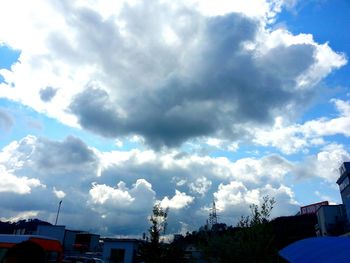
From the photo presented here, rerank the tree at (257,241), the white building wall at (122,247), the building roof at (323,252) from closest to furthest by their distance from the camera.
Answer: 1. the building roof at (323,252)
2. the tree at (257,241)
3. the white building wall at (122,247)

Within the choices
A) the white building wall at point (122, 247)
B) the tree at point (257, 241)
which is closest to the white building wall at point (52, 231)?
the white building wall at point (122, 247)

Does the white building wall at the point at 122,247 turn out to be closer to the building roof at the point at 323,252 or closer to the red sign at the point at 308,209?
the building roof at the point at 323,252

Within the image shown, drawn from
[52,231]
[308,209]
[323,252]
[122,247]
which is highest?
[308,209]

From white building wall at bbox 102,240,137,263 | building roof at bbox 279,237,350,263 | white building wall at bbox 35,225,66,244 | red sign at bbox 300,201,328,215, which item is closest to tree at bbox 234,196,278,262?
building roof at bbox 279,237,350,263

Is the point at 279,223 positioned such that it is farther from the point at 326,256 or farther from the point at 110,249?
the point at 326,256

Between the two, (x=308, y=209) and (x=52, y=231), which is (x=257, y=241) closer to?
(x=52, y=231)

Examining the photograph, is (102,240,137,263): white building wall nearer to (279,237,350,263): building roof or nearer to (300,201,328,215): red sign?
(279,237,350,263): building roof

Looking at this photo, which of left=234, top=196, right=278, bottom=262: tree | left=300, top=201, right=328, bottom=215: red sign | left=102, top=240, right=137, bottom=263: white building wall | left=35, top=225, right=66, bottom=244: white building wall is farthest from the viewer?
left=300, top=201, right=328, bottom=215: red sign

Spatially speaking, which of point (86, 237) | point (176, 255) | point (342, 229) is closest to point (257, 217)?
point (176, 255)

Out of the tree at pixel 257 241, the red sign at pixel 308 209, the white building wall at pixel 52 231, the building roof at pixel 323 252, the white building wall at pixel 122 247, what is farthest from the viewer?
the red sign at pixel 308 209

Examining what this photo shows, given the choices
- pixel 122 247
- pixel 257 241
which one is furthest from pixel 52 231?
pixel 257 241

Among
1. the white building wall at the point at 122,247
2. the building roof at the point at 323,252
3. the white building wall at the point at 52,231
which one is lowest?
the building roof at the point at 323,252

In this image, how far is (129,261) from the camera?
1758 inches

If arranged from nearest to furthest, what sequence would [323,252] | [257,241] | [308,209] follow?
[323,252], [257,241], [308,209]
